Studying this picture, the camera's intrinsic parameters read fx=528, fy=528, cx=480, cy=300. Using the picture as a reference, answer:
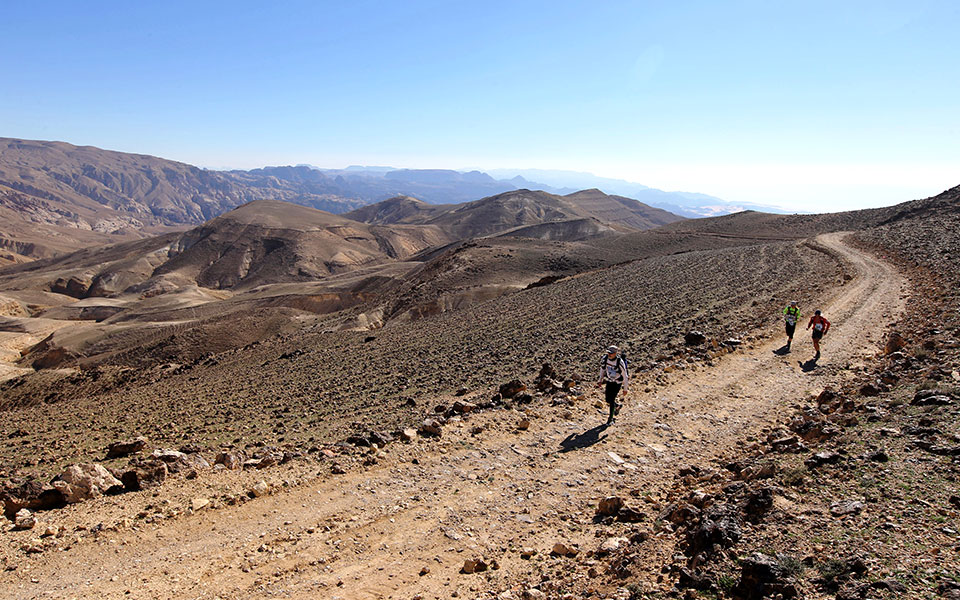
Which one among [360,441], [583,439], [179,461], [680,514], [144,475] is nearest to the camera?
[680,514]

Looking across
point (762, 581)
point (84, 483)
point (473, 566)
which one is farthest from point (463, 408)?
point (762, 581)

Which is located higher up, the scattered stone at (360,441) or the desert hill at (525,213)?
the desert hill at (525,213)

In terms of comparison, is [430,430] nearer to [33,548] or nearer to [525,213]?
[33,548]

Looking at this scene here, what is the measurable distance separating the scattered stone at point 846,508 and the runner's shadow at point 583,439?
360 centimetres

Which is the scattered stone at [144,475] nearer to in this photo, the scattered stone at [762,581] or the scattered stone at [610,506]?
the scattered stone at [610,506]

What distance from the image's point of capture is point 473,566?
5.00 m

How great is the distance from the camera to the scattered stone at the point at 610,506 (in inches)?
230

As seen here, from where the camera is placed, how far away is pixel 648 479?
271 inches

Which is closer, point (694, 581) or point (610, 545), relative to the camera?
point (694, 581)

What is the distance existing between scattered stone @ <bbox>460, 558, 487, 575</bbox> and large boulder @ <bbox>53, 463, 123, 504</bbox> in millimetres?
4680

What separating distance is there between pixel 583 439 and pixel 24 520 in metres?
7.00

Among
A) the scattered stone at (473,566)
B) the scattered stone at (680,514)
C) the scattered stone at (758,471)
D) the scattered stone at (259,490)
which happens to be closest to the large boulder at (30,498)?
the scattered stone at (259,490)

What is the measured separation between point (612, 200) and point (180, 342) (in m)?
151

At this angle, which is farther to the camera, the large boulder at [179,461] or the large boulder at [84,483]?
the large boulder at [179,461]
